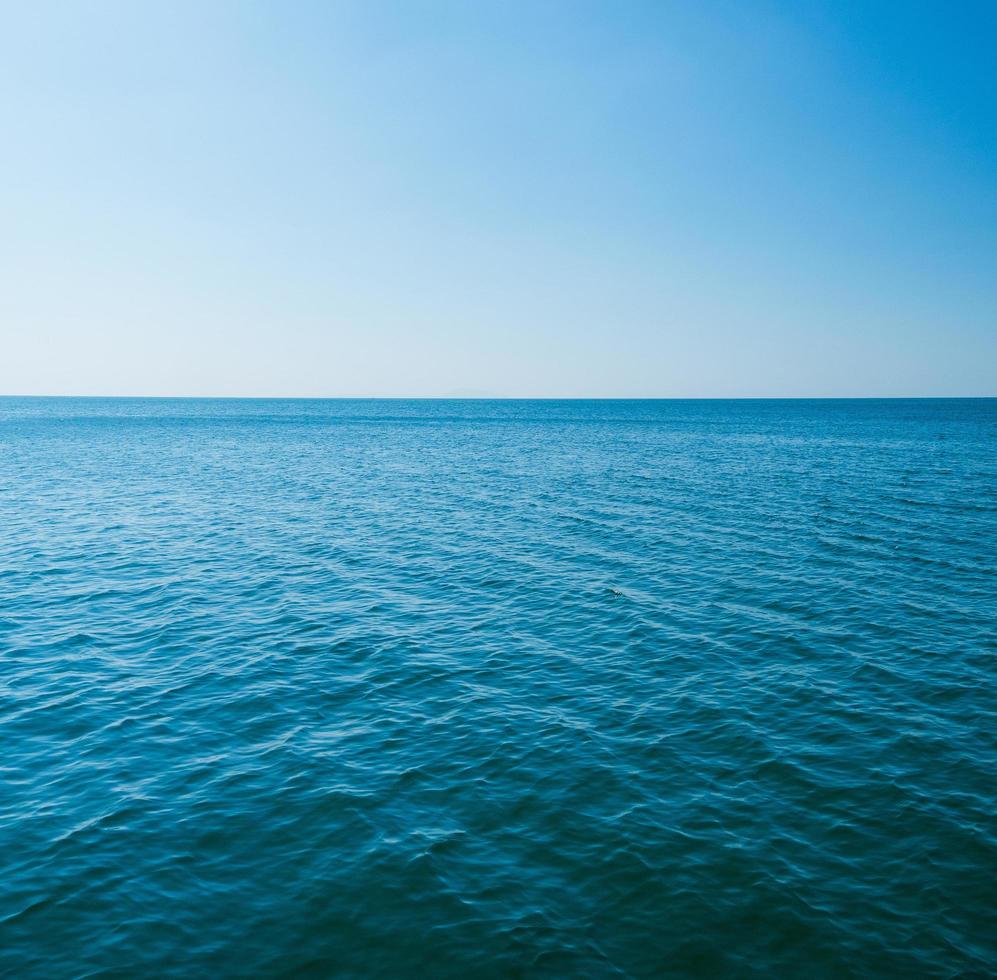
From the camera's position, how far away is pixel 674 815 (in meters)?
15.9

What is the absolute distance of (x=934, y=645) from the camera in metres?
25.8

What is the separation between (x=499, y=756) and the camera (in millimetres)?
18484

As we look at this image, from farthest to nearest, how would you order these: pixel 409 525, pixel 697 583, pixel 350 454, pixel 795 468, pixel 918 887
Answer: pixel 350 454 → pixel 795 468 → pixel 409 525 → pixel 697 583 → pixel 918 887

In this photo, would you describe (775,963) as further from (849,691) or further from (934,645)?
(934,645)

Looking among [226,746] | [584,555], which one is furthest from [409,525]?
[226,746]

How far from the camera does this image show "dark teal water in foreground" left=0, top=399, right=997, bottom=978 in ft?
41.2

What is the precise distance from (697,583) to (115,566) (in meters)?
30.6

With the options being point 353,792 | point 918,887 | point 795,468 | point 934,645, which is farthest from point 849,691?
point 795,468

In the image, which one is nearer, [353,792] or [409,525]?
[353,792]

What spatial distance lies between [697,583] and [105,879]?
26.9 m

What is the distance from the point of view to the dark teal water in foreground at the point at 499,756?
1255 cm

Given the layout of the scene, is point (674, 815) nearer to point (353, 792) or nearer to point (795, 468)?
point (353, 792)

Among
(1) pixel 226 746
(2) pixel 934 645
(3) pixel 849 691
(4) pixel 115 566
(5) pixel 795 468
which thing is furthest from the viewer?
(5) pixel 795 468

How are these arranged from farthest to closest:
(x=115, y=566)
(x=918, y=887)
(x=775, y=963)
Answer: (x=115, y=566)
(x=918, y=887)
(x=775, y=963)
